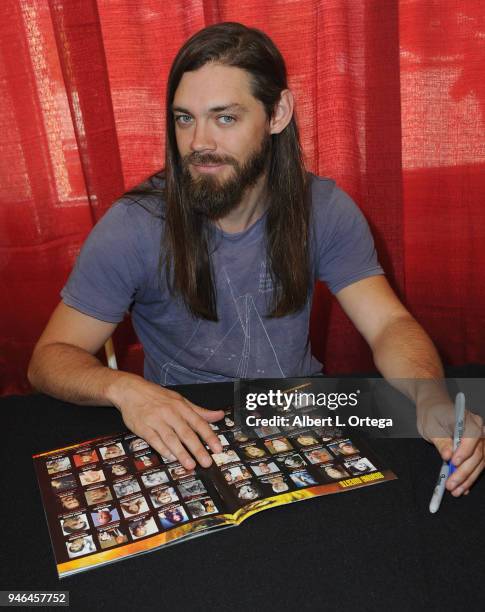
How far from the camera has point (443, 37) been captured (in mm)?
1738

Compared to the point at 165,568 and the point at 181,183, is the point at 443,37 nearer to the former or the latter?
the point at 181,183

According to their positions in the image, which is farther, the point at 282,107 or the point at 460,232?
the point at 460,232

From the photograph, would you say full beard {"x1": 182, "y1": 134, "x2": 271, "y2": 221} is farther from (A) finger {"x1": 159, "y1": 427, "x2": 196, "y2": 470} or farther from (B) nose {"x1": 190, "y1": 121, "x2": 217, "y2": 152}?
(A) finger {"x1": 159, "y1": 427, "x2": 196, "y2": 470}

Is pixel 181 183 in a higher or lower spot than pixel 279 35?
lower

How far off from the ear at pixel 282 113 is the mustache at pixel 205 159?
0.17 m

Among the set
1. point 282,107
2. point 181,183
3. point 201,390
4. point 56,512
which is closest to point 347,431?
point 201,390

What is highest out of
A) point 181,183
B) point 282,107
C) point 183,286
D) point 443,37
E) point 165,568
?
point 443,37

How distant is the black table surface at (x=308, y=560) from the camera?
0.72 m

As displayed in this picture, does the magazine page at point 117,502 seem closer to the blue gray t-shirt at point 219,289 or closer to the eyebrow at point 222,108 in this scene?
the blue gray t-shirt at point 219,289

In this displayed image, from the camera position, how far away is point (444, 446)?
0.92 m

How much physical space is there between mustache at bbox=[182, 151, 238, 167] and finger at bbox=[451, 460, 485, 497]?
0.79 m

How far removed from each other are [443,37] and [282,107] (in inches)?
22.6

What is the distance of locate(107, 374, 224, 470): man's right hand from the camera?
0.96m

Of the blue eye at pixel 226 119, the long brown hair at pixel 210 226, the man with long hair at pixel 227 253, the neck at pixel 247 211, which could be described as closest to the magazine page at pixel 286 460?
the man with long hair at pixel 227 253
